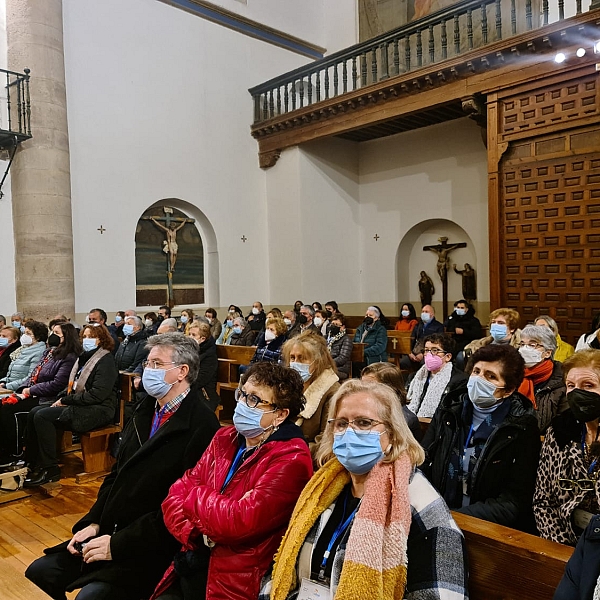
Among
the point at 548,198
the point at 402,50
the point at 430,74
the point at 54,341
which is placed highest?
the point at 402,50

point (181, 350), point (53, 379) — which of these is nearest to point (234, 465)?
point (181, 350)

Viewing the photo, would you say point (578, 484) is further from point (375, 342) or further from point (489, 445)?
point (375, 342)

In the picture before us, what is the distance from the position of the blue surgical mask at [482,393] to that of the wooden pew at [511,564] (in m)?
0.75

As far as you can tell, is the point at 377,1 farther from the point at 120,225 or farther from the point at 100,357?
the point at 100,357

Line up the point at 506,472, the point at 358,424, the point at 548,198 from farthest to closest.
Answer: the point at 548,198 → the point at 506,472 → the point at 358,424

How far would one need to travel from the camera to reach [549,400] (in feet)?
10.6

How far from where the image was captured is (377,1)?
1308 cm

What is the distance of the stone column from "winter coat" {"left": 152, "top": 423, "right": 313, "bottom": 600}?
8.00 m

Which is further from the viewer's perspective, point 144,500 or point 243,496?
point 144,500

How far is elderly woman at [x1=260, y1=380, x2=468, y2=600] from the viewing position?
1.46 meters

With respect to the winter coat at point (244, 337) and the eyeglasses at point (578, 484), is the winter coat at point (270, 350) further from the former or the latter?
the eyeglasses at point (578, 484)

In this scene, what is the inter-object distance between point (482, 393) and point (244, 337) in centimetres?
681

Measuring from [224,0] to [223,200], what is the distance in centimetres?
419

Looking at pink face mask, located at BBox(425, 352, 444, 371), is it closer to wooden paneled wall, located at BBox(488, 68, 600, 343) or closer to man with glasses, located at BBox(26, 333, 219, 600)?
man with glasses, located at BBox(26, 333, 219, 600)
